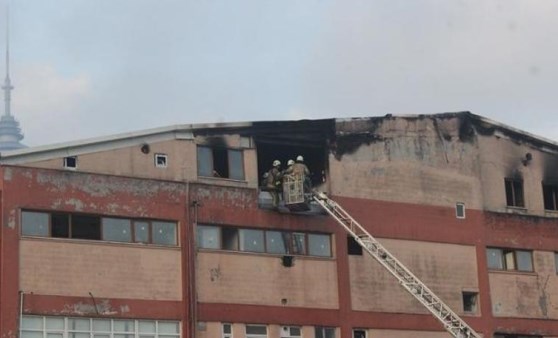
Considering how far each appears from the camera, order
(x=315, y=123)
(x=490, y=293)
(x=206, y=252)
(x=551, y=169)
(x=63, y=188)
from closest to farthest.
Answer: (x=63, y=188) → (x=206, y=252) → (x=315, y=123) → (x=490, y=293) → (x=551, y=169)

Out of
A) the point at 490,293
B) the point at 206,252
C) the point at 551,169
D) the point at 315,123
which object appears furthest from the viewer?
the point at 551,169

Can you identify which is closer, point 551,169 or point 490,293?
point 490,293

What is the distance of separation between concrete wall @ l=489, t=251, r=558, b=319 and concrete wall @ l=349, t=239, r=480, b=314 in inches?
46.8

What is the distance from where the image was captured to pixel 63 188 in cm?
3109

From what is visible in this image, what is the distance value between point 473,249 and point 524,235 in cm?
288

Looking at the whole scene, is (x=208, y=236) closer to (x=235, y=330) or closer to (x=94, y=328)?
(x=235, y=330)

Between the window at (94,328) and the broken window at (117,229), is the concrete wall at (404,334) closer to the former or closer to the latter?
the window at (94,328)

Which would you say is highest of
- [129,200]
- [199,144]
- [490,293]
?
[199,144]

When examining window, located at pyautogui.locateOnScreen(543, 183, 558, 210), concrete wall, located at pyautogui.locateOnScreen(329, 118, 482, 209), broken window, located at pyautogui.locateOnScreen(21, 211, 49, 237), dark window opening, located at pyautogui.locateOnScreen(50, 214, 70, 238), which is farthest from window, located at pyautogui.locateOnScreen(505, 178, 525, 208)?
broken window, located at pyautogui.locateOnScreen(21, 211, 49, 237)

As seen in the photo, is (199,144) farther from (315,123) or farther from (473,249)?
(473,249)

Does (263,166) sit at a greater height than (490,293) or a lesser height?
greater

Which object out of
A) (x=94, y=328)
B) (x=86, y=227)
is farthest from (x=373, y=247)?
(x=94, y=328)

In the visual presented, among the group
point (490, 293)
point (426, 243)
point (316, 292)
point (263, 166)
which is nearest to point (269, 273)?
point (316, 292)

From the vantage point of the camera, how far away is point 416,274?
3731 cm
